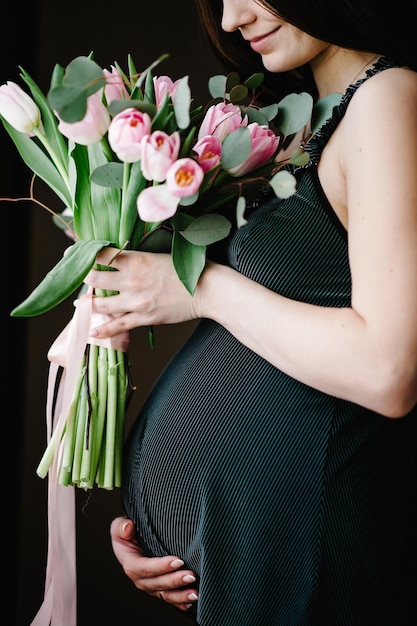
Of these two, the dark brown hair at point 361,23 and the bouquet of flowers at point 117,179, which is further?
the dark brown hair at point 361,23

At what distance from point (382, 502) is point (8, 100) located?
886 mm

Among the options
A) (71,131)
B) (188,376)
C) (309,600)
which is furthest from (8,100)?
(309,600)

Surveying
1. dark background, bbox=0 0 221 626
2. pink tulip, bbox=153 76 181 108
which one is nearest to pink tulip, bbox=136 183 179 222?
pink tulip, bbox=153 76 181 108

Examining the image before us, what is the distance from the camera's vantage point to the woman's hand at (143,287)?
103 cm

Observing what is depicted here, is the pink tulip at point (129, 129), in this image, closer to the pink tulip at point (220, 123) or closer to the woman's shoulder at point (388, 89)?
the pink tulip at point (220, 123)

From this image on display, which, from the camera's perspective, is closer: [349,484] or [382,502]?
[349,484]

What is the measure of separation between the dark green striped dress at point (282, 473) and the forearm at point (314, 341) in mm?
52

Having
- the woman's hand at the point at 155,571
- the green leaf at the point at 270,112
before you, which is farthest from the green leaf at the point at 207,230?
the woman's hand at the point at 155,571

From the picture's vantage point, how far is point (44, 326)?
6.78 ft

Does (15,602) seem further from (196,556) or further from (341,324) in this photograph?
(341,324)

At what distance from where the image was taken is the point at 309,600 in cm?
98

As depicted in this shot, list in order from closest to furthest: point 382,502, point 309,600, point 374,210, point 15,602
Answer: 1. point 374,210
2. point 309,600
3. point 382,502
4. point 15,602

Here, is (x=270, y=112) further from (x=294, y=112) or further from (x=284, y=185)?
(x=284, y=185)

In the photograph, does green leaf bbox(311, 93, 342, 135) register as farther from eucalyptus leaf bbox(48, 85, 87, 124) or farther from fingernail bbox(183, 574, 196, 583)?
fingernail bbox(183, 574, 196, 583)
